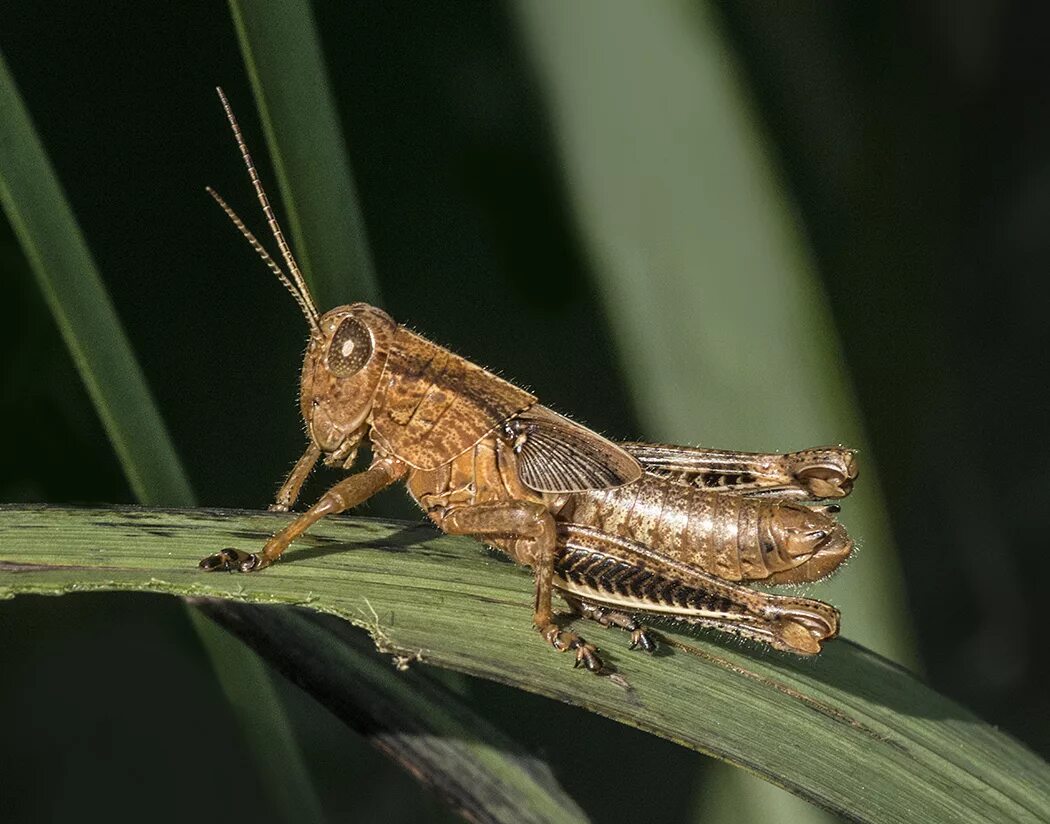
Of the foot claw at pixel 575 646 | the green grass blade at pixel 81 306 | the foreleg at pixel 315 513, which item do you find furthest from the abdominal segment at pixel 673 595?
the green grass blade at pixel 81 306

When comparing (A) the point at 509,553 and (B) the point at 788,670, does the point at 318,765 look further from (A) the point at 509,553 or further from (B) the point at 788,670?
(B) the point at 788,670

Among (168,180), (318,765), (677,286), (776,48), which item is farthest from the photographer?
(318,765)

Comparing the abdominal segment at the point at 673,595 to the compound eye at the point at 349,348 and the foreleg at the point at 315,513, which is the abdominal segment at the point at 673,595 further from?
the compound eye at the point at 349,348

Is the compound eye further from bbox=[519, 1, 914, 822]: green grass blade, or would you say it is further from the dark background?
bbox=[519, 1, 914, 822]: green grass blade

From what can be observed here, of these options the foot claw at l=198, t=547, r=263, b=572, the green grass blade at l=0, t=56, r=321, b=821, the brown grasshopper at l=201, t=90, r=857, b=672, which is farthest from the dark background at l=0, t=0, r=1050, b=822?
the foot claw at l=198, t=547, r=263, b=572

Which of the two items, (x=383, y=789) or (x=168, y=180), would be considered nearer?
(x=168, y=180)

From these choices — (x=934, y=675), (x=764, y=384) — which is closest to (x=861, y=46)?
(x=764, y=384)
